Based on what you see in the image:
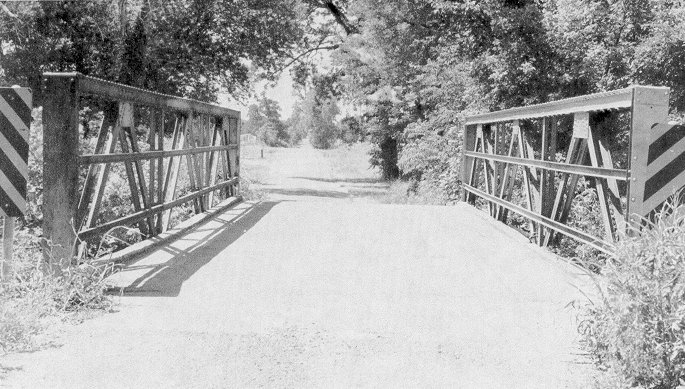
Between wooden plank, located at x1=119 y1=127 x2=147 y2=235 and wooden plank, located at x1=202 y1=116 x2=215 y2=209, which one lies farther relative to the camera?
wooden plank, located at x1=202 y1=116 x2=215 y2=209

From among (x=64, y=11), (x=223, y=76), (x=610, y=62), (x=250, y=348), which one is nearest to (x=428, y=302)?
(x=250, y=348)

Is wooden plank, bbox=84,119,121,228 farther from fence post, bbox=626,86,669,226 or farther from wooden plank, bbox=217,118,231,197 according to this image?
wooden plank, bbox=217,118,231,197

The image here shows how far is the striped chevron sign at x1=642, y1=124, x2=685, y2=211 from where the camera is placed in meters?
5.20

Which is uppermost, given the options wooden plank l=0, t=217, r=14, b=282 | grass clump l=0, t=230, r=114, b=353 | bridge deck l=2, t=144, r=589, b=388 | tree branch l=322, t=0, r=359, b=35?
tree branch l=322, t=0, r=359, b=35

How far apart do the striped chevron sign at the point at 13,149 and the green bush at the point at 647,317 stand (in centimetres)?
410

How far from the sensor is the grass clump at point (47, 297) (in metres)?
4.77

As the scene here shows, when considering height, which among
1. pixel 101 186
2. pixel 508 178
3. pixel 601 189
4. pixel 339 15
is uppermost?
pixel 339 15

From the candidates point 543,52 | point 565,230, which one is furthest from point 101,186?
point 543,52

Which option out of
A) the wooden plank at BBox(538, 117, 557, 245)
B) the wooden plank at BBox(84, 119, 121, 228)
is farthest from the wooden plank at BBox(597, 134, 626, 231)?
the wooden plank at BBox(84, 119, 121, 228)

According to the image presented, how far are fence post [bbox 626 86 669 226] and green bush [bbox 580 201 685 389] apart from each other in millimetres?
1115

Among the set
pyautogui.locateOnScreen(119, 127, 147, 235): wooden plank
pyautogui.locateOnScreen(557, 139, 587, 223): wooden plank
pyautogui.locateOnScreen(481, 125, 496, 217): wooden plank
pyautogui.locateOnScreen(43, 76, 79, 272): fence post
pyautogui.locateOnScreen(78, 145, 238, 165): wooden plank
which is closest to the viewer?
pyautogui.locateOnScreen(43, 76, 79, 272): fence post

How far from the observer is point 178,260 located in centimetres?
730

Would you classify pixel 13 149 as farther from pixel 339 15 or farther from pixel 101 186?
pixel 339 15

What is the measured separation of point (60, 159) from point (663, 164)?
14.2 ft
